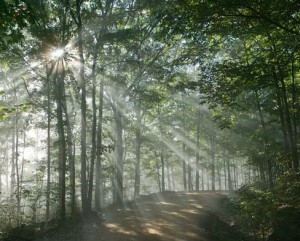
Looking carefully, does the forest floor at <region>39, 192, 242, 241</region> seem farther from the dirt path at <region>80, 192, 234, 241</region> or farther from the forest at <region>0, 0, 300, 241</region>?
the forest at <region>0, 0, 300, 241</region>

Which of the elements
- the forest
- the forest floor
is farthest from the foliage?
the forest floor

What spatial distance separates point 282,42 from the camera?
13.0m

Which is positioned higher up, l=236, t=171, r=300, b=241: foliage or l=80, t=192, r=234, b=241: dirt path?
l=236, t=171, r=300, b=241: foliage

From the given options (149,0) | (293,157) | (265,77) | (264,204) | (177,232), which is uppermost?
(149,0)

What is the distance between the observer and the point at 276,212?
993 cm

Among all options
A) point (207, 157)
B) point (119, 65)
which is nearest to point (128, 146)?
point (207, 157)

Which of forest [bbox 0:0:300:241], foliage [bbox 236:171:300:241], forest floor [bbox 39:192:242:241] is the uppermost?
forest [bbox 0:0:300:241]

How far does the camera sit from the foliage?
9.23 m

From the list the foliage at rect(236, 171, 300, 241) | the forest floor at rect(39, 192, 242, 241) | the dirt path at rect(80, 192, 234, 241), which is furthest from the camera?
the dirt path at rect(80, 192, 234, 241)

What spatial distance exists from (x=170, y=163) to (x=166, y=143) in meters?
8.49

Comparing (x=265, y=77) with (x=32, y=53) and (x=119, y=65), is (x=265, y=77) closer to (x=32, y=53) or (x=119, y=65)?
(x=32, y=53)

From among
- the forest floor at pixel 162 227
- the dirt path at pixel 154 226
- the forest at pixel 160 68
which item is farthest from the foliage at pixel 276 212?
the dirt path at pixel 154 226

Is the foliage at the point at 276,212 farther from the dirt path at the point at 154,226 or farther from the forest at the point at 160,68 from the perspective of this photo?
the dirt path at the point at 154,226

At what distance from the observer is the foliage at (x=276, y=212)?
923 cm
